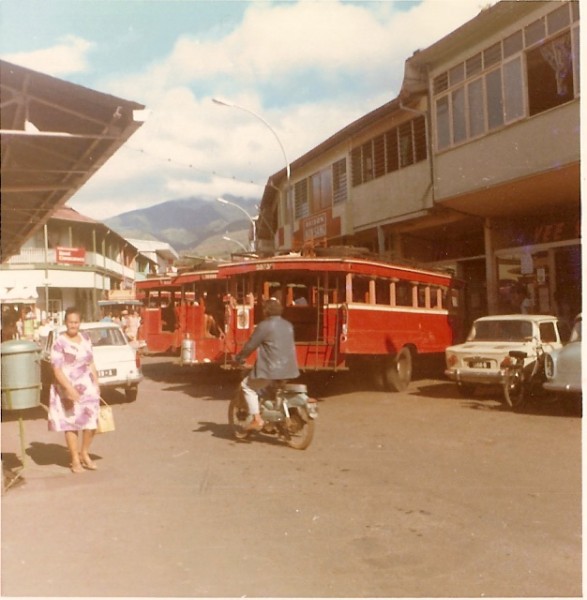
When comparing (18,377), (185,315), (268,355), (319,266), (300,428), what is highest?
(319,266)

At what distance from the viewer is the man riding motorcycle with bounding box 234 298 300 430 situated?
24.8ft

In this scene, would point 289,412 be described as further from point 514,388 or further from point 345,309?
point 514,388

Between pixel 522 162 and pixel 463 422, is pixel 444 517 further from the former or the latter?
pixel 522 162

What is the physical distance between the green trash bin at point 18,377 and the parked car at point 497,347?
738 centimetres

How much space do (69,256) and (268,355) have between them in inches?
1531

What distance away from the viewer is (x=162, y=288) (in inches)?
724

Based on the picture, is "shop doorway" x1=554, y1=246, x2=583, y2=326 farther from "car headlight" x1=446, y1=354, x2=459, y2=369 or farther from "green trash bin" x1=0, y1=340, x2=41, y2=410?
"green trash bin" x1=0, y1=340, x2=41, y2=410

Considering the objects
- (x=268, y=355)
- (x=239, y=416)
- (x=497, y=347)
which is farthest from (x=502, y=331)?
(x=268, y=355)

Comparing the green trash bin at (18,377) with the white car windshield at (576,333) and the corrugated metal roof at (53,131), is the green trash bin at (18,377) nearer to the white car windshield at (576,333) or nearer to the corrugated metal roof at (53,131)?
the corrugated metal roof at (53,131)

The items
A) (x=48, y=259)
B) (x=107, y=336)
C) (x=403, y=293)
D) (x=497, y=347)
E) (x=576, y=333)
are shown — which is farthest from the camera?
(x=48, y=259)

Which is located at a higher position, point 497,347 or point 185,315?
point 185,315

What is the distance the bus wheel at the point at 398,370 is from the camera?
1288cm

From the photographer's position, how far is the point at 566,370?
9484 millimetres

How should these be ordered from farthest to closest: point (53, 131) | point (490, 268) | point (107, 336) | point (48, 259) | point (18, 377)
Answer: point (48, 259), point (490, 268), point (107, 336), point (53, 131), point (18, 377)
